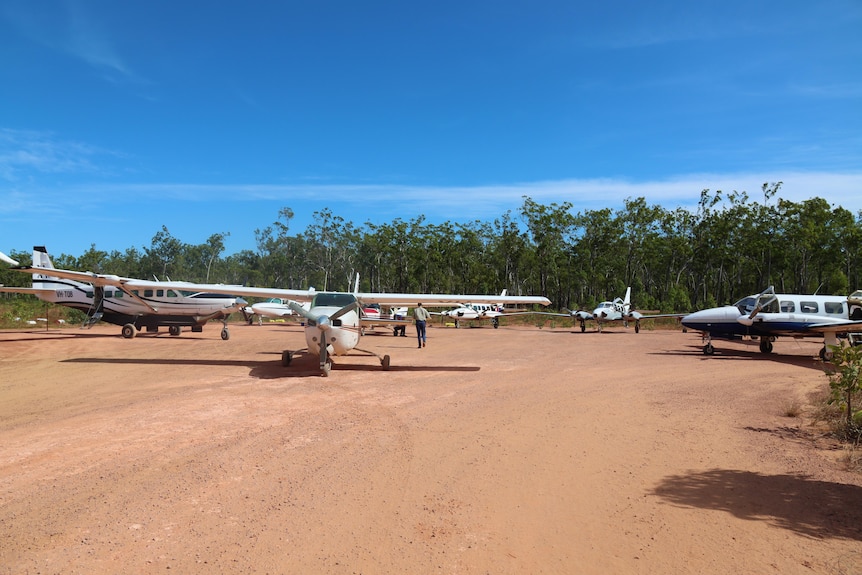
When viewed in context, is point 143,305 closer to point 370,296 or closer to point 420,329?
point 420,329

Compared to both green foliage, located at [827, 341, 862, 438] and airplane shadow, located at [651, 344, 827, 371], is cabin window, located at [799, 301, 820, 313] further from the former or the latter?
green foliage, located at [827, 341, 862, 438]

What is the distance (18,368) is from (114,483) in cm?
1166

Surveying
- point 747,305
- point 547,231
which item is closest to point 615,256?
point 547,231

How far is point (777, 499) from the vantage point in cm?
488

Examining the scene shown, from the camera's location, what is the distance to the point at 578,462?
19.5ft

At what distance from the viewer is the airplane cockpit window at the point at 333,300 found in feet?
44.4

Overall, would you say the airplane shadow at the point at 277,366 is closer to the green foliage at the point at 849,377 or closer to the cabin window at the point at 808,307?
the green foliage at the point at 849,377

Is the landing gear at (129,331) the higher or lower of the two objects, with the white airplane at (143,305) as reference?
lower

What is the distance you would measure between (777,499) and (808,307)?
16758 mm

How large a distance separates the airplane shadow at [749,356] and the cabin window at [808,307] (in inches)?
64.1

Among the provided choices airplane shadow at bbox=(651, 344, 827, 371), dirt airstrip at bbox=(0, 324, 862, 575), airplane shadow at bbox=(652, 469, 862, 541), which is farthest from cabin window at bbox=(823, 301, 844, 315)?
airplane shadow at bbox=(652, 469, 862, 541)

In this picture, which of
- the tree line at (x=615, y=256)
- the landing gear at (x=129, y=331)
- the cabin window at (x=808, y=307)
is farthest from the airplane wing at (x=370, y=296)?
the tree line at (x=615, y=256)

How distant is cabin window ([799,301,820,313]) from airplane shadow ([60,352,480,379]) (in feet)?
40.9

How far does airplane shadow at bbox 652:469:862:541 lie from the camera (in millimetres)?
4336
